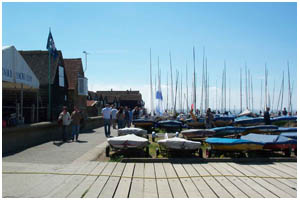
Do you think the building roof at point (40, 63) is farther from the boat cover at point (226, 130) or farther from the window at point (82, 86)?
the boat cover at point (226, 130)

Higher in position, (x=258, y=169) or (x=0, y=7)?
(x=0, y=7)

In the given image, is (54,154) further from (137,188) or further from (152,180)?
(137,188)

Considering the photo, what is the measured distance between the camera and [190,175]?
8250mm

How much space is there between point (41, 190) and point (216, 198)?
346cm

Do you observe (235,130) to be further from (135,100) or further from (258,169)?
(135,100)

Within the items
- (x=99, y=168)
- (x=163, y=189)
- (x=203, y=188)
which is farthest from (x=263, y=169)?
(x=99, y=168)

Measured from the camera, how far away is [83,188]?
674 cm

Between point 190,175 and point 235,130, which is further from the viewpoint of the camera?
point 235,130

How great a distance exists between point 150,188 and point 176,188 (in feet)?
1.82

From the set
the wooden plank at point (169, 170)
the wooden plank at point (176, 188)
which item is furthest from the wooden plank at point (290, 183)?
the wooden plank at point (169, 170)

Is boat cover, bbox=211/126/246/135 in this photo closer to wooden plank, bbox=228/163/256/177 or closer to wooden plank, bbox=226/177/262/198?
wooden plank, bbox=228/163/256/177

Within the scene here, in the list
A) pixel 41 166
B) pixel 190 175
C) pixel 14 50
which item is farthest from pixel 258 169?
pixel 14 50

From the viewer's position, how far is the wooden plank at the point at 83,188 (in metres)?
6.24

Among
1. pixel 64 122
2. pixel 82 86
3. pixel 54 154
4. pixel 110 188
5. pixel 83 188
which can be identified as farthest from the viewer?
pixel 82 86
